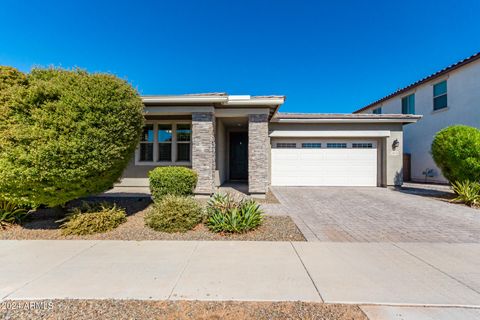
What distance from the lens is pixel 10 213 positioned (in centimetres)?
552

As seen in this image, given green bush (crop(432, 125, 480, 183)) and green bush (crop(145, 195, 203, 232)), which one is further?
green bush (crop(432, 125, 480, 183))

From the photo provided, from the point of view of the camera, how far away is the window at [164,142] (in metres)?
10.4

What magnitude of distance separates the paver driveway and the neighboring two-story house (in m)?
5.92

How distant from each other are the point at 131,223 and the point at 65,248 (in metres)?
1.55

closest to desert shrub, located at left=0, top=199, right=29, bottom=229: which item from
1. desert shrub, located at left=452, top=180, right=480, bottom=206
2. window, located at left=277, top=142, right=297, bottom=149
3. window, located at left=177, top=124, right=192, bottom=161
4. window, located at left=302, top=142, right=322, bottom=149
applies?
window, located at left=177, top=124, right=192, bottom=161

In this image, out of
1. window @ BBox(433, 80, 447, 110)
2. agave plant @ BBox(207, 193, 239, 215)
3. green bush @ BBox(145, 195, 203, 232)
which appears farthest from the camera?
window @ BBox(433, 80, 447, 110)

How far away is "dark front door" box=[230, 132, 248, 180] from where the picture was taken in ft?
46.1

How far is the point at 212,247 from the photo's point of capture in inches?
168

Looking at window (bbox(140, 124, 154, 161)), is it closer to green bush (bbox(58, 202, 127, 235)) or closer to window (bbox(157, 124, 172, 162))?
window (bbox(157, 124, 172, 162))

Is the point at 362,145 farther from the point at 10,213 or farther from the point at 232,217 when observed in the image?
the point at 10,213

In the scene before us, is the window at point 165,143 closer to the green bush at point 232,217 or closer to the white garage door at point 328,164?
the white garage door at point 328,164

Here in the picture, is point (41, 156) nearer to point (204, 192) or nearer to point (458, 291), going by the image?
point (204, 192)

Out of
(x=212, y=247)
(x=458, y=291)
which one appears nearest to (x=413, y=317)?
(x=458, y=291)

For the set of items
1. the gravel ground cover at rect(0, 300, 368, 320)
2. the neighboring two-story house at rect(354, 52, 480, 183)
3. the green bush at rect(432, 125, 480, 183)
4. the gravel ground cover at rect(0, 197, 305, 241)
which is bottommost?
the gravel ground cover at rect(0, 300, 368, 320)
